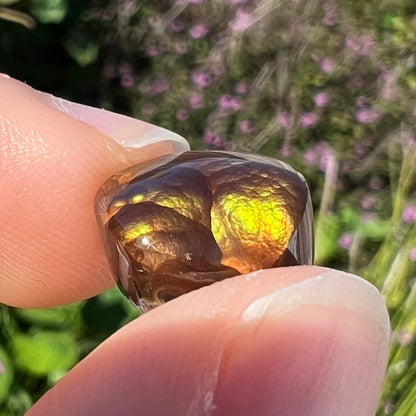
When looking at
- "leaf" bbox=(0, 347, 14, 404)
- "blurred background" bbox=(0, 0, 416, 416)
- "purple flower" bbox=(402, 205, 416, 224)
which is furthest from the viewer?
"blurred background" bbox=(0, 0, 416, 416)

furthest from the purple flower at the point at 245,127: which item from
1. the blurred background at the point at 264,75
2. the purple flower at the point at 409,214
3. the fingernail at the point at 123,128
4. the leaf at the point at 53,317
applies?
the fingernail at the point at 123,128

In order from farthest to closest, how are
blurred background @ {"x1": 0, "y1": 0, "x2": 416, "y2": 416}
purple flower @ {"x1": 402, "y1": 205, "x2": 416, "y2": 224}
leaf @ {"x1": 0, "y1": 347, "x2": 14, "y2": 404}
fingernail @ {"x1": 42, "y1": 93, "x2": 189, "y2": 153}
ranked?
blurred background @ {"x1": 0, "y1": 0, "x2": 416, "y2": 416}
purple flower @ {"x1": 402, "y1": 205, "x2": 416, "y2": 224}
leaf @ {"x1": 0, "y1": 347, "x2": 14, "y2": 404}
fingernail @ {"x1": 42, "y1": 93, "x2": 189, "y2": 153}

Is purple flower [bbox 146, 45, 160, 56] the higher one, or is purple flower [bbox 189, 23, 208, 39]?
purple flower [bbox 189, 23, 208, 39]

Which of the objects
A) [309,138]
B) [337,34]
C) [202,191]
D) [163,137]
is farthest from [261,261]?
[337,34]

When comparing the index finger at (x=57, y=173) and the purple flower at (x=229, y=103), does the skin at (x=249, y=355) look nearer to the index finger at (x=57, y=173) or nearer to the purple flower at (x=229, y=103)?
the index finger at (x=57, y=173)

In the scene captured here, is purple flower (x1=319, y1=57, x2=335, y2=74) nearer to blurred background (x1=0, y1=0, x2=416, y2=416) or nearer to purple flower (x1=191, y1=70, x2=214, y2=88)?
blurred background (x1=0, y1=0, x2=416, y2=416)

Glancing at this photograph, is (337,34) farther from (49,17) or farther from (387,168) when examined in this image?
(49,17)

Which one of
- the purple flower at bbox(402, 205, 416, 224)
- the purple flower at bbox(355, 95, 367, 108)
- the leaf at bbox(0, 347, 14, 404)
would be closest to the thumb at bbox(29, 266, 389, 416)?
the leaf at bbox(0, 347, 14, 404)

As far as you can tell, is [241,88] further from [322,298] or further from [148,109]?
[322,298]
